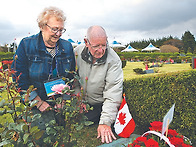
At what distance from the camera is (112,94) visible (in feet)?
7.38

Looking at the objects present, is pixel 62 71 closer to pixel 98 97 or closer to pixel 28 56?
pixel 28 56

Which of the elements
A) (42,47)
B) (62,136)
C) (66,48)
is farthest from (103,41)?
(62,136)

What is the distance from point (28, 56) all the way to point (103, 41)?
857 mm

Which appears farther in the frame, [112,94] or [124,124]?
[112,94]

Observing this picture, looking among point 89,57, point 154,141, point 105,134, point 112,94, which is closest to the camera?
point 154,141

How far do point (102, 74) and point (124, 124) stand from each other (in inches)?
24.9

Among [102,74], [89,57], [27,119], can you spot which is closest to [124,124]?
[102,74]

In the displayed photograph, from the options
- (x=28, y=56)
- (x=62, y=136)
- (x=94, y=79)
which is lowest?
(x=62, y=136)

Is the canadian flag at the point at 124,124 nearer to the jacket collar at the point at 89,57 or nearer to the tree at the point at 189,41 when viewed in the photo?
the jacket collar at the point at 89,57

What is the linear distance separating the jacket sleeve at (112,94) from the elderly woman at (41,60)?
1.64 feet

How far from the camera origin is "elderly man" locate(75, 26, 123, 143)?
6.84ft

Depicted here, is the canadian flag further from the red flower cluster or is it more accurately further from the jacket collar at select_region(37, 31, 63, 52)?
the jacket collar at select_region(37, 31, 63, 52)

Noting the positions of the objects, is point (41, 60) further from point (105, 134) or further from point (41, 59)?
point (105, 134)

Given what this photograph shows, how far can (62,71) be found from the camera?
2.23m
